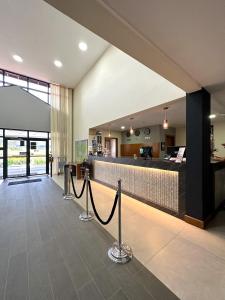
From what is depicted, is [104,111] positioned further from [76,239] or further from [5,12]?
[76,239]

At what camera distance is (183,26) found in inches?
56.2

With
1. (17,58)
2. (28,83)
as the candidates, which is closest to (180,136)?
(17,58)

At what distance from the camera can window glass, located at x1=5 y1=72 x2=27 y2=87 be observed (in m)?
8.07

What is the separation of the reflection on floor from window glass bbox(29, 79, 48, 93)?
883cm

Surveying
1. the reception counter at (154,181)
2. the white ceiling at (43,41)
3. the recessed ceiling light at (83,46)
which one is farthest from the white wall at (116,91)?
the reception counter at (154,181)

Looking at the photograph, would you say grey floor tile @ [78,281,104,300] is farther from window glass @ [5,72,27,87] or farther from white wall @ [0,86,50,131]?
window glass @ [5,72,27,87]

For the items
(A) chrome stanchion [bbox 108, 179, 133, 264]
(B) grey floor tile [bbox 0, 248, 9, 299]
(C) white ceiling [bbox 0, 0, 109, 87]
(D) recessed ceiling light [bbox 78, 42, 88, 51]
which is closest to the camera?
(B) grey floor tile [bbox 0, 248, 9, 299]

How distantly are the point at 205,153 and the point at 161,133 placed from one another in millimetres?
5082

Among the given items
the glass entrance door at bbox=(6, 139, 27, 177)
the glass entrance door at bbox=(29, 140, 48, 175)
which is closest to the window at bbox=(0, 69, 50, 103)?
the glass entrance door at bbox=(29, 140, 48, 175)

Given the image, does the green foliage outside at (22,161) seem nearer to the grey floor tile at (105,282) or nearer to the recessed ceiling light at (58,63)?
the recessed ceiling light at (58,63)

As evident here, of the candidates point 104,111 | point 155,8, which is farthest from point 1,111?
point 155,8

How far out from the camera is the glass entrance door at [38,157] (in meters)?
8.60

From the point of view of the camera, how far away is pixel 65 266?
1.84 meters

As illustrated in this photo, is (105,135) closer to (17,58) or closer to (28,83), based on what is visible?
(28,83)
